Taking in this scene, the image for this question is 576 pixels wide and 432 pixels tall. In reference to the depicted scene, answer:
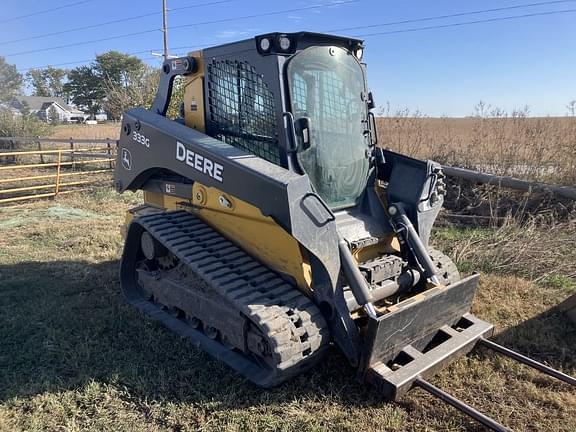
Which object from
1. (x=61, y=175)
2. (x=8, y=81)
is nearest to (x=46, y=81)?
(x=8, y=81)

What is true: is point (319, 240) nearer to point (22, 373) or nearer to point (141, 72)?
point (22, 373)

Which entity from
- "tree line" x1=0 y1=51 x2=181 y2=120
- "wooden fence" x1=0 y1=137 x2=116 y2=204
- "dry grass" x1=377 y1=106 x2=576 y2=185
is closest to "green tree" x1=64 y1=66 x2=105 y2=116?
"tree line" x1=0 y1=51 x2=181 y2=120

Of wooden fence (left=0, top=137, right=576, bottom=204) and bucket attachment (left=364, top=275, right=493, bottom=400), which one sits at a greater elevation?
wooden fence (left=0, top=137, right=576, bottom=204)

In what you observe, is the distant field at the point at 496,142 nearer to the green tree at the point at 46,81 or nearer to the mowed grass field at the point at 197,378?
the mowed grass field at the point at 197,378

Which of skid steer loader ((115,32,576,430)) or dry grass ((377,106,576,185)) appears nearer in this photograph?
skid steer loader ((115,32,576,430))

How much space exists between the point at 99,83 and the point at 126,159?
57.8 metres

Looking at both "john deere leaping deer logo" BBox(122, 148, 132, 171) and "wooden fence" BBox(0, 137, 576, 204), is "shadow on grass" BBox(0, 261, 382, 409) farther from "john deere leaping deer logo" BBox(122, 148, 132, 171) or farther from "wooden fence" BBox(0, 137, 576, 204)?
"wooden fence" BBox(0, 137, 576, 204)

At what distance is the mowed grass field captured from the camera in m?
2.98

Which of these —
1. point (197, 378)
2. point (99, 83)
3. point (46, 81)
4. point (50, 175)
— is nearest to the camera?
point (197, 378)

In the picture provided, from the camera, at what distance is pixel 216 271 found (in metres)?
3.49

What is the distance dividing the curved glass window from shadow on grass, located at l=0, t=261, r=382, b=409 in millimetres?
1356

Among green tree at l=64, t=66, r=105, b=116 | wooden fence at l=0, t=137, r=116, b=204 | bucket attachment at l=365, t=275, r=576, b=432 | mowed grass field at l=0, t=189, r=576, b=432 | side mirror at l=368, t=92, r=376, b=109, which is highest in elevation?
green tree at l=64, t=66, r=105, b=116

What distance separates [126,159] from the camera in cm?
489

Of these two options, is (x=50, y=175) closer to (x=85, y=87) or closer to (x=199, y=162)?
(x=199, y=162)
